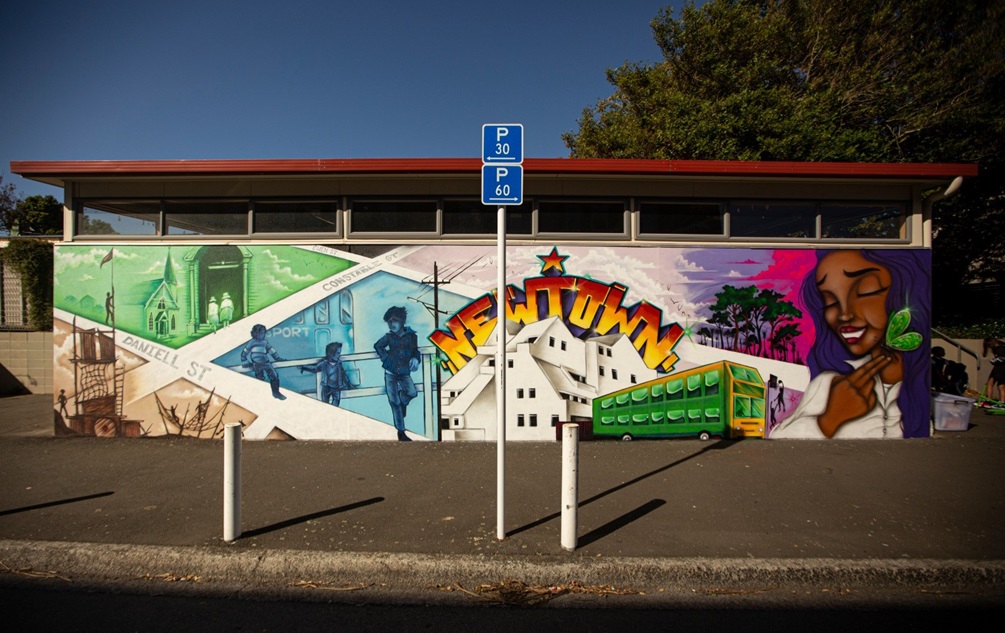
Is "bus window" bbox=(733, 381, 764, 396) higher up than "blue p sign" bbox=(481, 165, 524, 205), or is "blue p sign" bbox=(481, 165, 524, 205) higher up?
"blue p sign" bbox=(481, 165, 524, 205)

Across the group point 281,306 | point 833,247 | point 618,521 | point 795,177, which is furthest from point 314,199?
point 833,247

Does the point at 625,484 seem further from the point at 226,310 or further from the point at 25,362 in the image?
the point at 25,362

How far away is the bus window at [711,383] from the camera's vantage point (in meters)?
6.63

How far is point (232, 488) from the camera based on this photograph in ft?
12.2

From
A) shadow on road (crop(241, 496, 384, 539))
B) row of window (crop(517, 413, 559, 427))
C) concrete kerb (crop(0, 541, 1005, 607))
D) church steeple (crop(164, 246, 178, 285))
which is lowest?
concrete kerb (crop(0, 541, 1005, 607))

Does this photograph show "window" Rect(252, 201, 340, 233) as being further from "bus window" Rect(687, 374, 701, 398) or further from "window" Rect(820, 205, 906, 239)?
"window" Rect(820, 205, 906, 239)

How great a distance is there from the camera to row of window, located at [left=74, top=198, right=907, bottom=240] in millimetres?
6664

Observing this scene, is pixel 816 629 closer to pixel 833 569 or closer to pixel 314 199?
pixel 833 569

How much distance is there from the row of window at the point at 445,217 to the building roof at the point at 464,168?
0.53 m

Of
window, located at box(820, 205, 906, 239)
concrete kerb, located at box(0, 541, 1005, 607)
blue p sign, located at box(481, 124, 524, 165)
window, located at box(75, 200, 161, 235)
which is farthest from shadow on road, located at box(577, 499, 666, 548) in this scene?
window, located at box(75, 200, 161, 235)

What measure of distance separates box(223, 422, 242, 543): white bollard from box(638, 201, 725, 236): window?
5.52 m

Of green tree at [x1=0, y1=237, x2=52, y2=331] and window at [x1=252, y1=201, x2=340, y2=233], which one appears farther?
green tree at [x1=0, y1=237, x2=52, y2=331]

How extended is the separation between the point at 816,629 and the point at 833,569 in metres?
0.69

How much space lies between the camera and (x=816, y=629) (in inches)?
112
